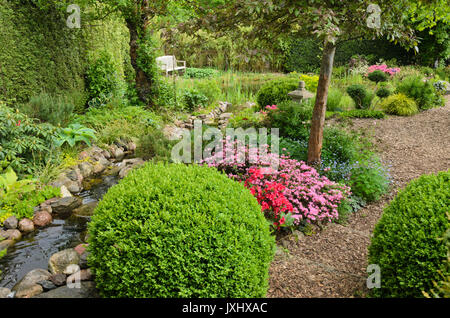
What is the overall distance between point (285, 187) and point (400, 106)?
636 centimetres

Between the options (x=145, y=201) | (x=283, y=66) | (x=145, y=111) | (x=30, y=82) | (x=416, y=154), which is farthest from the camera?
(x=283, y=66)

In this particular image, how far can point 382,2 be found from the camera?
3516 millimetres

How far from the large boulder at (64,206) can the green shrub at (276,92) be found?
5.16 meters

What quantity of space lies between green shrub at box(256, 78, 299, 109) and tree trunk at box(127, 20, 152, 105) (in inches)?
114

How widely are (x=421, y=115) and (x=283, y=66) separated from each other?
9905 millimetres

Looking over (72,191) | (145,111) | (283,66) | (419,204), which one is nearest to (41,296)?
(72,191)

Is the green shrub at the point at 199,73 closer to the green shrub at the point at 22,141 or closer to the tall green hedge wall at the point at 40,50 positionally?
the tall green hedge wall at the point at 40,50

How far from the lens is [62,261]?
10.1 ft

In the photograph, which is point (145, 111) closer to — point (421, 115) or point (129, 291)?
point (129, 291)

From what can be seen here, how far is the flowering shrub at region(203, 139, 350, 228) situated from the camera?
11.5 ft

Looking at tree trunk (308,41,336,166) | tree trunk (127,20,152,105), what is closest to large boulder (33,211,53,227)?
tree trunk (308,41,336,166)

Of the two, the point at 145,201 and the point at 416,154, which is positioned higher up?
the point at 145,201

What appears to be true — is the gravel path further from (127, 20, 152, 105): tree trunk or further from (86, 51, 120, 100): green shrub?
→ (86, 51, 120, 100): green shrub

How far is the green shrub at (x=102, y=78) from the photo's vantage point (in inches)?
310
